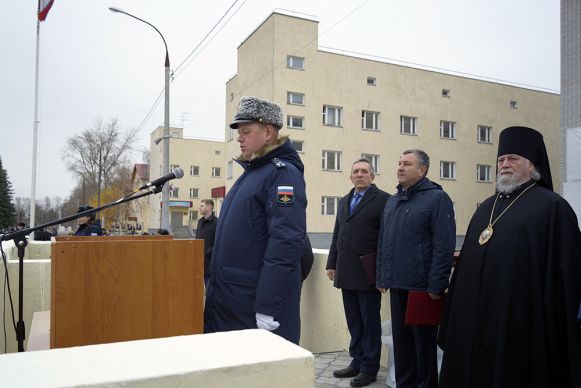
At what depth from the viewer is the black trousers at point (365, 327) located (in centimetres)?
436

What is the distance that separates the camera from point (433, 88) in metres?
32.6

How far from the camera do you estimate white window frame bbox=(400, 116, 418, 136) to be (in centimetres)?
3219

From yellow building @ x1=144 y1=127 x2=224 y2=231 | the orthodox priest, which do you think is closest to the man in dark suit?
the orthodox priest

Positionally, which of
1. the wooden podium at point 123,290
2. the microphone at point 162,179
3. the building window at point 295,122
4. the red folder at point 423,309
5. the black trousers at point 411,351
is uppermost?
the building window at point 295,122

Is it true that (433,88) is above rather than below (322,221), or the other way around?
above

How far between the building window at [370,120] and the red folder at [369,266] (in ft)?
88.8

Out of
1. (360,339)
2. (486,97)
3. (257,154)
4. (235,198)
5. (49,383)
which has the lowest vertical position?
(360,339)

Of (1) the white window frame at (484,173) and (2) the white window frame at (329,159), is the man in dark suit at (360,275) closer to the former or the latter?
(2) the white window frame at (329,159)

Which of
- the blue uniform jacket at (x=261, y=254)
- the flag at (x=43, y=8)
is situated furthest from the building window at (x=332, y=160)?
the blue uniform jacket at (x=261, y=254)

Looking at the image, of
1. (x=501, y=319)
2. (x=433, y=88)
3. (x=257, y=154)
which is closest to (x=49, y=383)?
(x=257, y=154)

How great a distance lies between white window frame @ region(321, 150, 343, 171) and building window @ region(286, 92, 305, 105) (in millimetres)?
3466

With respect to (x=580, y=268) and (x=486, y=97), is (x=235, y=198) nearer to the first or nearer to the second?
(x=580, y=268)

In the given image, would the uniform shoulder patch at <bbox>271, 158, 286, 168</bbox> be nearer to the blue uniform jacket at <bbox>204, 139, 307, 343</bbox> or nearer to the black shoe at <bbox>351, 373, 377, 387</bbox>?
the blue uniform jacket at <bbox>204, 139, 307, 343</bbox>

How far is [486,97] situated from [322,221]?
1654 centimetres
